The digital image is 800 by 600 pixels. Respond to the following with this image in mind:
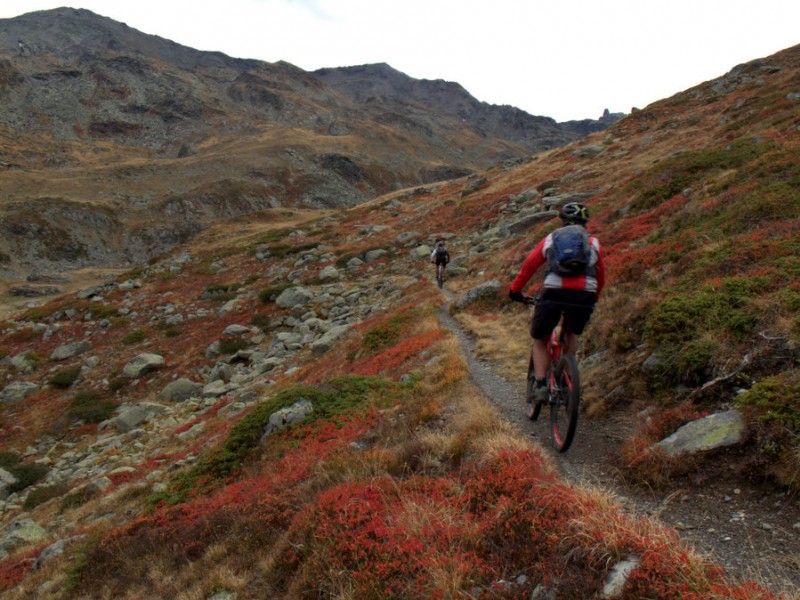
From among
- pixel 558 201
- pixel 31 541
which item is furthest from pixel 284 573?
pixel 558 201

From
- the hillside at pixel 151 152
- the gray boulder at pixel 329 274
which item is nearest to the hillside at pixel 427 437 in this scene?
the gray boulder at pixel 329 274

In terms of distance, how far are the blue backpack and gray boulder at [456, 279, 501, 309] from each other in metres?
11.0

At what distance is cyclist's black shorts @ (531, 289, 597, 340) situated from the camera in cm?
582

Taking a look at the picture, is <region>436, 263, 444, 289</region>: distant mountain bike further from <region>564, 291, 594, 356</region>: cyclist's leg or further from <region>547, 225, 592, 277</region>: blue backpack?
<region>547, 225, 592, 277</region>: blue backpack

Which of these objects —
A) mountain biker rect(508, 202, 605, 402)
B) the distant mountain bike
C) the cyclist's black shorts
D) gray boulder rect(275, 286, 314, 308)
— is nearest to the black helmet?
mountain biker rect(508, 202, 605, 402)

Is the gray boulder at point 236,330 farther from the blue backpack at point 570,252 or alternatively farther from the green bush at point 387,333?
the blue backpack at point 570,252

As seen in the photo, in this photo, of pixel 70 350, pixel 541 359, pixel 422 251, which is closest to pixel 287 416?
pixel 541 359

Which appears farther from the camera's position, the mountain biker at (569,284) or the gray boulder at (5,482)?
the gray boulder at (5,482)

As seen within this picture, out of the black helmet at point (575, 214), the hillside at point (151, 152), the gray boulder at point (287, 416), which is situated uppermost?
the hillside at point (151, 152)

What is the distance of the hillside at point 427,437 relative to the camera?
384 centimetres

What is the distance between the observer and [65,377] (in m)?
22.4

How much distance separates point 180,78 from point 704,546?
199 meters

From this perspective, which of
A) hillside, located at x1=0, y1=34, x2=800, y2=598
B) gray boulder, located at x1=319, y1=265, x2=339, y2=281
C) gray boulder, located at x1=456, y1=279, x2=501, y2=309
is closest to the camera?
hillside, located at x1=0, y1=34, x2=800, y2=598

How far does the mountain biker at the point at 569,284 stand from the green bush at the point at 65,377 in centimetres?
2573
